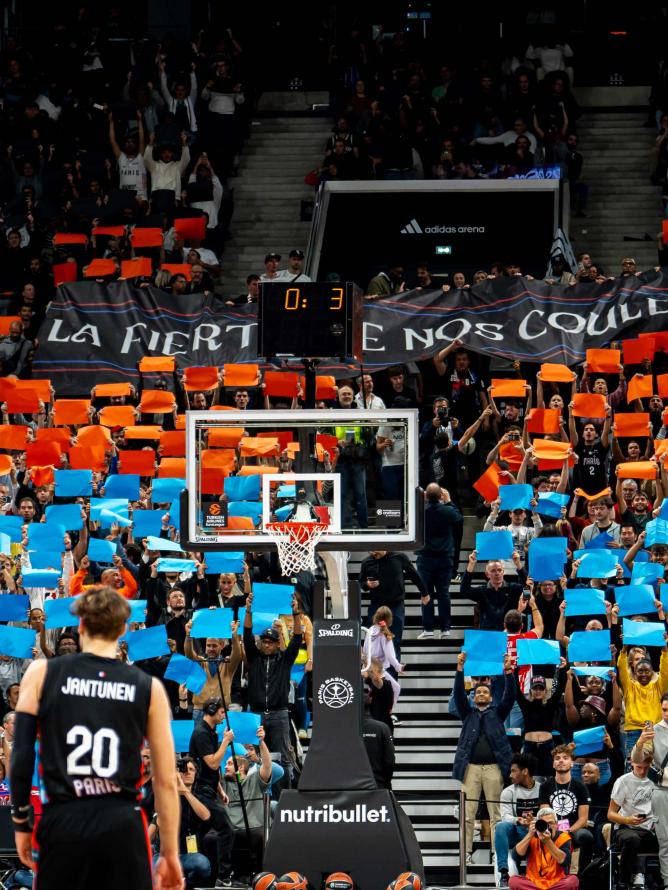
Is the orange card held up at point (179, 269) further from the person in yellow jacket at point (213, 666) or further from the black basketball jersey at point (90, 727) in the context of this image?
the black basketball jersey at point (90, 727)

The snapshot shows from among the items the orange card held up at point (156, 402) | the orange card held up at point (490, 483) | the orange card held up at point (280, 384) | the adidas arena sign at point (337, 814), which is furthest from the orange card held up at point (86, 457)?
the adidas arena sign at point (337, 814)

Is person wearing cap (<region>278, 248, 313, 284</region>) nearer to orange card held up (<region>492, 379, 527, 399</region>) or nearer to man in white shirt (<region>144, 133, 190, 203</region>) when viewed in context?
man in white shirt (<region>144, 133, 190, 203</region>)

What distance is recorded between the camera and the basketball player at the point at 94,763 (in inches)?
211

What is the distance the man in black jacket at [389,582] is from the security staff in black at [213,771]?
241 centimetres

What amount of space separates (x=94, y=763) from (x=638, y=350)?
13.1 meters

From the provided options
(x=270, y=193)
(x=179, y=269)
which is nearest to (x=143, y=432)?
(x=179, y=269)

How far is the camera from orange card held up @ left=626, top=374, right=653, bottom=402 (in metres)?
17.2

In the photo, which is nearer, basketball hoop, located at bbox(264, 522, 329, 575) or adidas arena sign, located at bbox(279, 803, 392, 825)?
adidas arena sign, located at bbox(279, 803, 392, 825)

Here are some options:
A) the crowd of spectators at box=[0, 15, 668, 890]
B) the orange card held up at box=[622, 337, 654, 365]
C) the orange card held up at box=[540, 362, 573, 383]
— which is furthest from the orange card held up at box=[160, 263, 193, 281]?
the orange card held up at box=[622, 337, 654, 365]

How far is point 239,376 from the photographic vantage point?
59.3 ft

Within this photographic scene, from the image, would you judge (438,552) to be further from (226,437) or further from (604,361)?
(604,361)

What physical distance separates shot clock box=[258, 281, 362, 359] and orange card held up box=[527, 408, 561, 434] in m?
5.72

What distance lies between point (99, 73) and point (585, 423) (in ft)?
34.4

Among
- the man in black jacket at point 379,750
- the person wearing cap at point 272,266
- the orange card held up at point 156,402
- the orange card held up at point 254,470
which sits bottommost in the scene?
the man in black jacket at point 379,750
